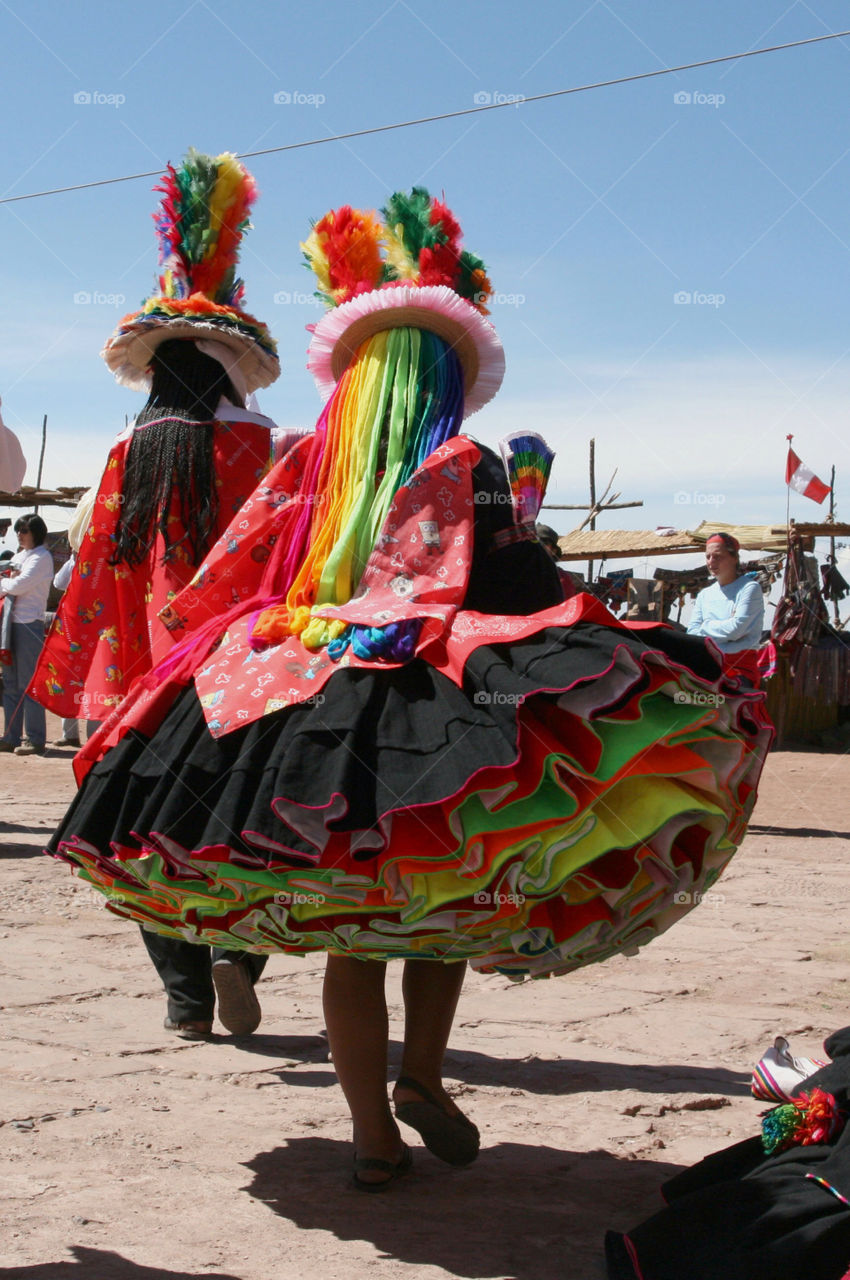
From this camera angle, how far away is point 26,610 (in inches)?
435

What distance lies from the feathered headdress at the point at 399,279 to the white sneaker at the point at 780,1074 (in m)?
1.62

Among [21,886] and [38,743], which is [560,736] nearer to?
[21,886]

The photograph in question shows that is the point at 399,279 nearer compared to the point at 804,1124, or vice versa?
the point at 804,1124

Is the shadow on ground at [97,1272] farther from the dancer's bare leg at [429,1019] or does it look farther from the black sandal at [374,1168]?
the dancer's bare leg at [429,1019]

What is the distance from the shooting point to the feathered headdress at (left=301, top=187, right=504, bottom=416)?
9.46 ft

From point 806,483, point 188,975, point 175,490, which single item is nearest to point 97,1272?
point 188,975

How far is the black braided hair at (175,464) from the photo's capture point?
3547mm

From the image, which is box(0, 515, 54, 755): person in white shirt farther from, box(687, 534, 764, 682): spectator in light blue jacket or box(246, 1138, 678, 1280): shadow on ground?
box(246, 1138, 678, 1280): shadow on ground

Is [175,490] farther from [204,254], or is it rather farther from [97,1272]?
[97,1272]

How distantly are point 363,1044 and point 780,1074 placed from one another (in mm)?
846

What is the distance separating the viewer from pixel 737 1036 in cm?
366

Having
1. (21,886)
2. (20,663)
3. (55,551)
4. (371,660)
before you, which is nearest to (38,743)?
(20,663)

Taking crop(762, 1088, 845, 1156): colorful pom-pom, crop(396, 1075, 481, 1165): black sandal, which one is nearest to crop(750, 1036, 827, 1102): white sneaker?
crop(762, 1088, 845, 1156): colorful pom-pom

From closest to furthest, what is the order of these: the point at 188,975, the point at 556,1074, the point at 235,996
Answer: the point at 556,1074 → the point at 235,996 → the point at 188,975
